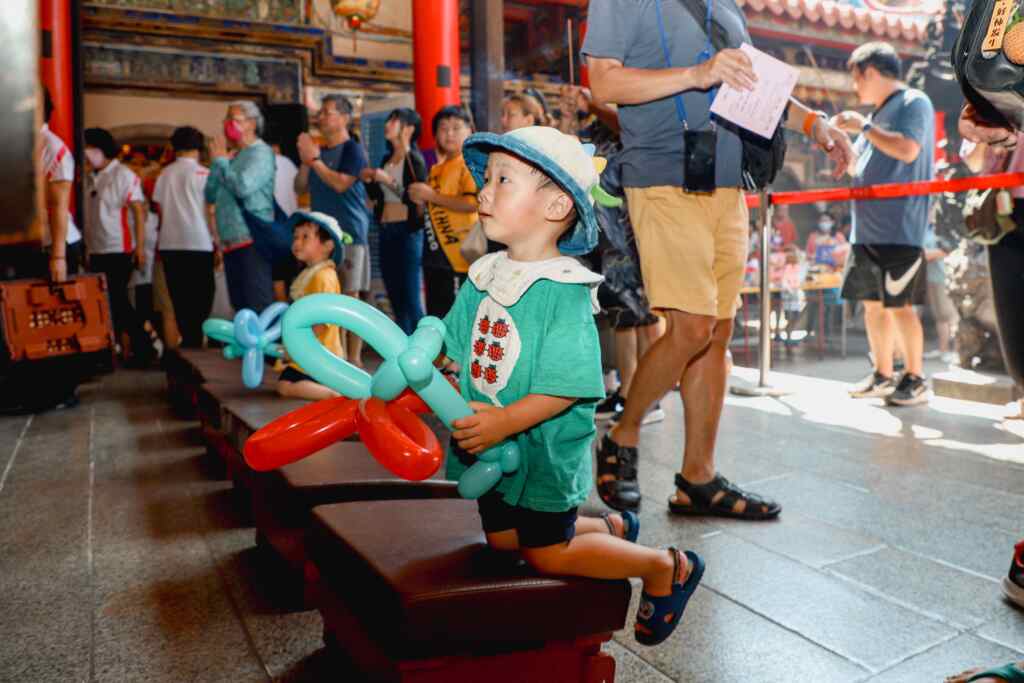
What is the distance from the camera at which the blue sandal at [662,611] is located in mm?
1502

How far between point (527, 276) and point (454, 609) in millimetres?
553

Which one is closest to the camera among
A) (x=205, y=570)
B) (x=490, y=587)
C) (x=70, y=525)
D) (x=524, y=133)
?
(x=490, y=587)

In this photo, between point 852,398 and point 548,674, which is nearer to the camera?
point 548,674

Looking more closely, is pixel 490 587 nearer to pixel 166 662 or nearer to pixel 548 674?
pixel 548 674

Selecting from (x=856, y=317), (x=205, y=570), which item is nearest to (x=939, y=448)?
(x=205, y=570)

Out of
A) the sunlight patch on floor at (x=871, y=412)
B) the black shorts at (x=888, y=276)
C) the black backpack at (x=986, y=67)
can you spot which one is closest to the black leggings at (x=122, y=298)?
the sunlight patch on floor at (x=871, y=412)

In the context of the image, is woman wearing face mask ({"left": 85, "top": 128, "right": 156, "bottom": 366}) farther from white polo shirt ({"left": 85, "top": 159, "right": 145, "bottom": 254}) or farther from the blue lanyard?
the blue lanyard

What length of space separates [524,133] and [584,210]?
6.6 inches

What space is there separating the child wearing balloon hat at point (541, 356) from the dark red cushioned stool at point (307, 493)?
1.51 ft

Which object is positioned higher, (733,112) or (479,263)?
(733,112)

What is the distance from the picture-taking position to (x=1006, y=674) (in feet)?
4.03

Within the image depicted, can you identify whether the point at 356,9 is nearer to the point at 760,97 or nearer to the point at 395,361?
the point at 760,97

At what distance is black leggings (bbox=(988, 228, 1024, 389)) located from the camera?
1950 millimetres

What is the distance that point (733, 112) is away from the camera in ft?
7.27
